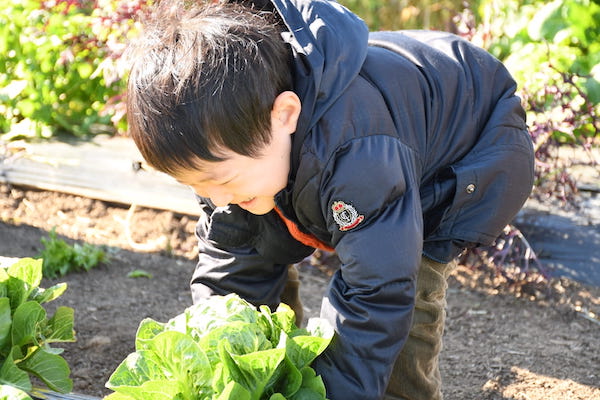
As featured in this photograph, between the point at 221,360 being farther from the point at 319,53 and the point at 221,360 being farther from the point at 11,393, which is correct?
the point at 319,53

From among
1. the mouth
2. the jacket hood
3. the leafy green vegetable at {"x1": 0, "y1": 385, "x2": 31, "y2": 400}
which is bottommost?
the leafy green vegetable at {"x1": 0, "y1": 385, "x2": 31, "y2": 400}

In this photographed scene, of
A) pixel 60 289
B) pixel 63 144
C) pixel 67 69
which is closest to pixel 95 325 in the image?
pixel 60 289

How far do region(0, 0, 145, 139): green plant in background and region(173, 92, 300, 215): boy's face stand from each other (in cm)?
283

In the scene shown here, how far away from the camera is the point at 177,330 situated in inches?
80.8

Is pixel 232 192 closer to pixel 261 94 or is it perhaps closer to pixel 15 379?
pixel 261 94

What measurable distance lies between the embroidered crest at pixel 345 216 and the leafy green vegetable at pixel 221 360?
26 cm

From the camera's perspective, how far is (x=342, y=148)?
2.04 meters

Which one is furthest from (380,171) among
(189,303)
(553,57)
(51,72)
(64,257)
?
(51,72)

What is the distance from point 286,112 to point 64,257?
2.15m

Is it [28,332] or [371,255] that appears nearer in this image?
[371,255]

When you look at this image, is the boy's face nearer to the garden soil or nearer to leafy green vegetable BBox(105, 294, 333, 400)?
leafy green vegetable BBox(105, 294, 333, 400)

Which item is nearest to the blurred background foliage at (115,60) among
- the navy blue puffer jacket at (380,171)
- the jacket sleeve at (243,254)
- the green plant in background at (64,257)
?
the green plant in background at (64,257)

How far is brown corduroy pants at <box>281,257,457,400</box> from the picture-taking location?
95.1 inches

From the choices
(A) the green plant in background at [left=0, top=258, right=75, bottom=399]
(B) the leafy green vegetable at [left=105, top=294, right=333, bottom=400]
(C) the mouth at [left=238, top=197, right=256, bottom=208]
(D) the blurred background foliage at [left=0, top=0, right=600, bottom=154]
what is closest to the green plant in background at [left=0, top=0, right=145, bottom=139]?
(D) the blurred background foliage at [left=0, top=0, right=600, bottom=154]
